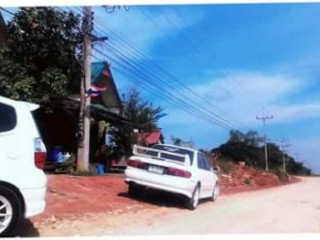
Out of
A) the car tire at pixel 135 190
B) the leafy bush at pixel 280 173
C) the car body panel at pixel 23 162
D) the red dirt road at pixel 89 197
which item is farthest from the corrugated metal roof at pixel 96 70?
the leafy bush at pixel 280 173

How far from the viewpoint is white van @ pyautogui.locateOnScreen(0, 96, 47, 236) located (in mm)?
6895

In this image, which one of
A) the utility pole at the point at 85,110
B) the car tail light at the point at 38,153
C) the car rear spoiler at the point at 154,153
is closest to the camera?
the car tail light at the point at 38,153

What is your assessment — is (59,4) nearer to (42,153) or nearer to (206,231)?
(42,153)

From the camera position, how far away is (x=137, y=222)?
357 inches

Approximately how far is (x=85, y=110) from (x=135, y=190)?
1.72 m

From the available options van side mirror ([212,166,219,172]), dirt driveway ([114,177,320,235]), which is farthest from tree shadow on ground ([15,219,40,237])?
van side mirror ([212,166,219,172])

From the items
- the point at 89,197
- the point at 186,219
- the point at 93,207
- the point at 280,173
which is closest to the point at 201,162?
the point at 186,219

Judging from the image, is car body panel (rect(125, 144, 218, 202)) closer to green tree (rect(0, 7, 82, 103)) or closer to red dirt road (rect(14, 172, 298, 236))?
red dirt road (rect(14, 172, 298, 236))

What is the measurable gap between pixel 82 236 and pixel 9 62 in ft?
11.2

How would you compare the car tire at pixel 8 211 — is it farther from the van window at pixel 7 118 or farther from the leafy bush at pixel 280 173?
the leafy bush at pixel 280 173

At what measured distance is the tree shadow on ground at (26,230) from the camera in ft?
24.3

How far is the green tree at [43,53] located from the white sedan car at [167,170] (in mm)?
1648

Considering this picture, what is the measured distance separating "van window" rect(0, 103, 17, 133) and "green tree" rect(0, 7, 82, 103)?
2409mm

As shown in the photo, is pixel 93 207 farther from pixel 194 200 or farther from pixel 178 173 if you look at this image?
pixel 194 200
